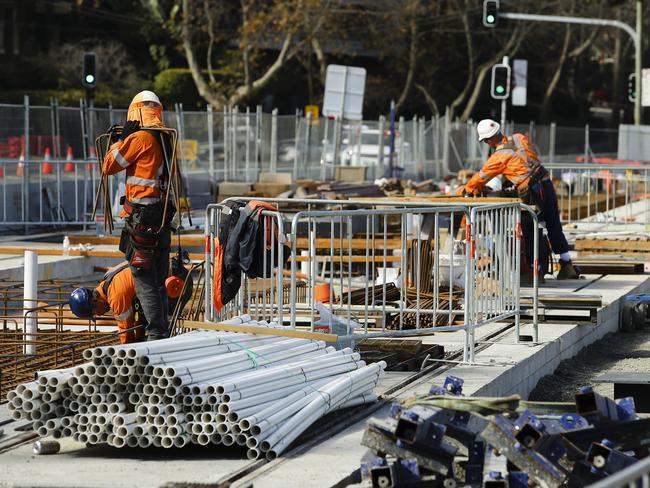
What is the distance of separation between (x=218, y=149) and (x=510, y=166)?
18.3 m

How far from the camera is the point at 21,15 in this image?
2131 inches

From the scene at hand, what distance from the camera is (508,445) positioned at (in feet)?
23.0

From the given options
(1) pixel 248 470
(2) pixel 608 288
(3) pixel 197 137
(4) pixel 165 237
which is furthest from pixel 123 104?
(1) pixel 248 470

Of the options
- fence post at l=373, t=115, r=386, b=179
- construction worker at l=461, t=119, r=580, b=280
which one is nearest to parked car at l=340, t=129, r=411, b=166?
fence post at l=373, t=115, r=386, b=179

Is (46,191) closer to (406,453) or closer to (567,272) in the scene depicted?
(567,272)

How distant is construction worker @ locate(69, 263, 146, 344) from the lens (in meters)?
10.8

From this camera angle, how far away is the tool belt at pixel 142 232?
33.8 ft

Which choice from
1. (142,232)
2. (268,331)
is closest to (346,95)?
(142,232)

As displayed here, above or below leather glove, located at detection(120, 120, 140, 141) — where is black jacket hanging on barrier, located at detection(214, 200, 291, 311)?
below

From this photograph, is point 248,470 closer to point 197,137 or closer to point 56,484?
point 56,484

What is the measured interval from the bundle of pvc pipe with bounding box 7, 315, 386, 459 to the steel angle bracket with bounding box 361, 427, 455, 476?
786 millimetres

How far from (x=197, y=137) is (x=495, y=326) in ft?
66.7

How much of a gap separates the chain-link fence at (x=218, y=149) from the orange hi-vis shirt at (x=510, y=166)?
11.1m

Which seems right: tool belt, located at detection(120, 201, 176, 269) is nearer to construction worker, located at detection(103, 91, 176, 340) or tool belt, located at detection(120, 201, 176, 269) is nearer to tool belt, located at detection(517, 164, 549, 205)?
construction worker, located at detection(103, 91, 176, 340)
